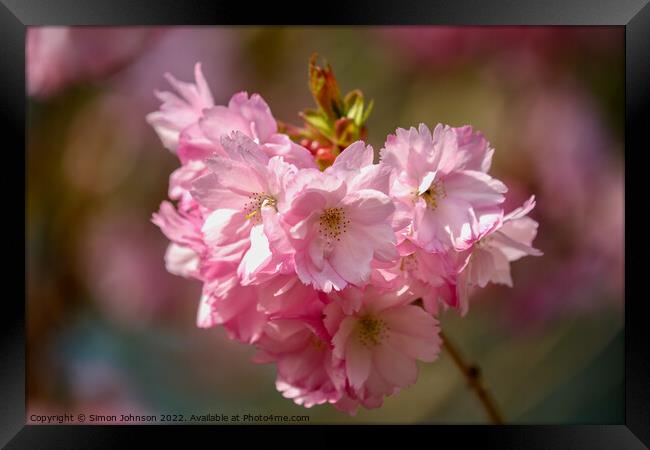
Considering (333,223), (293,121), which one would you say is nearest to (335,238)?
(333,223)

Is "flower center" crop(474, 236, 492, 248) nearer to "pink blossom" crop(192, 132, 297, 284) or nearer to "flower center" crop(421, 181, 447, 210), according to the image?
"flower center" crop(421, 181, 447, 210)

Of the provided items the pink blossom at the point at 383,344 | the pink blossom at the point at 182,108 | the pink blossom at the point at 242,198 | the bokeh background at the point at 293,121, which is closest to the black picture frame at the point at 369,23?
the pink blossom at the point at 182,108

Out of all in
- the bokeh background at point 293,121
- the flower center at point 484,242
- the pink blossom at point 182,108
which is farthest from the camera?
the bokeh background at point 293,121

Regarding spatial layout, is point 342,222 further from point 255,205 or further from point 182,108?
point 182,108

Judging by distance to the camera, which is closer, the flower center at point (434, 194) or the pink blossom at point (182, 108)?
the flower center at point (434, 194)

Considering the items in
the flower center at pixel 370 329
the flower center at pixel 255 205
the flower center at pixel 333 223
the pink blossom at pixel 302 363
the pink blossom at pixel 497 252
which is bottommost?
the pink blossom at pixel 302 363

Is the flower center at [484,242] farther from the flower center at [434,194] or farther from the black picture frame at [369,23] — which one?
the black picture frame at [369,23]

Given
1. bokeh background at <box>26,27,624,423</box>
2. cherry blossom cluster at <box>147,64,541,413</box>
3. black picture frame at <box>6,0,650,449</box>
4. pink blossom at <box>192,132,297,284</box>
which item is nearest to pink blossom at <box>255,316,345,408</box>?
cherry blossom cluster at <box>147,64,541,413</box>

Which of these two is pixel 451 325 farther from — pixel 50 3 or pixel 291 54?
pixel 50 3
